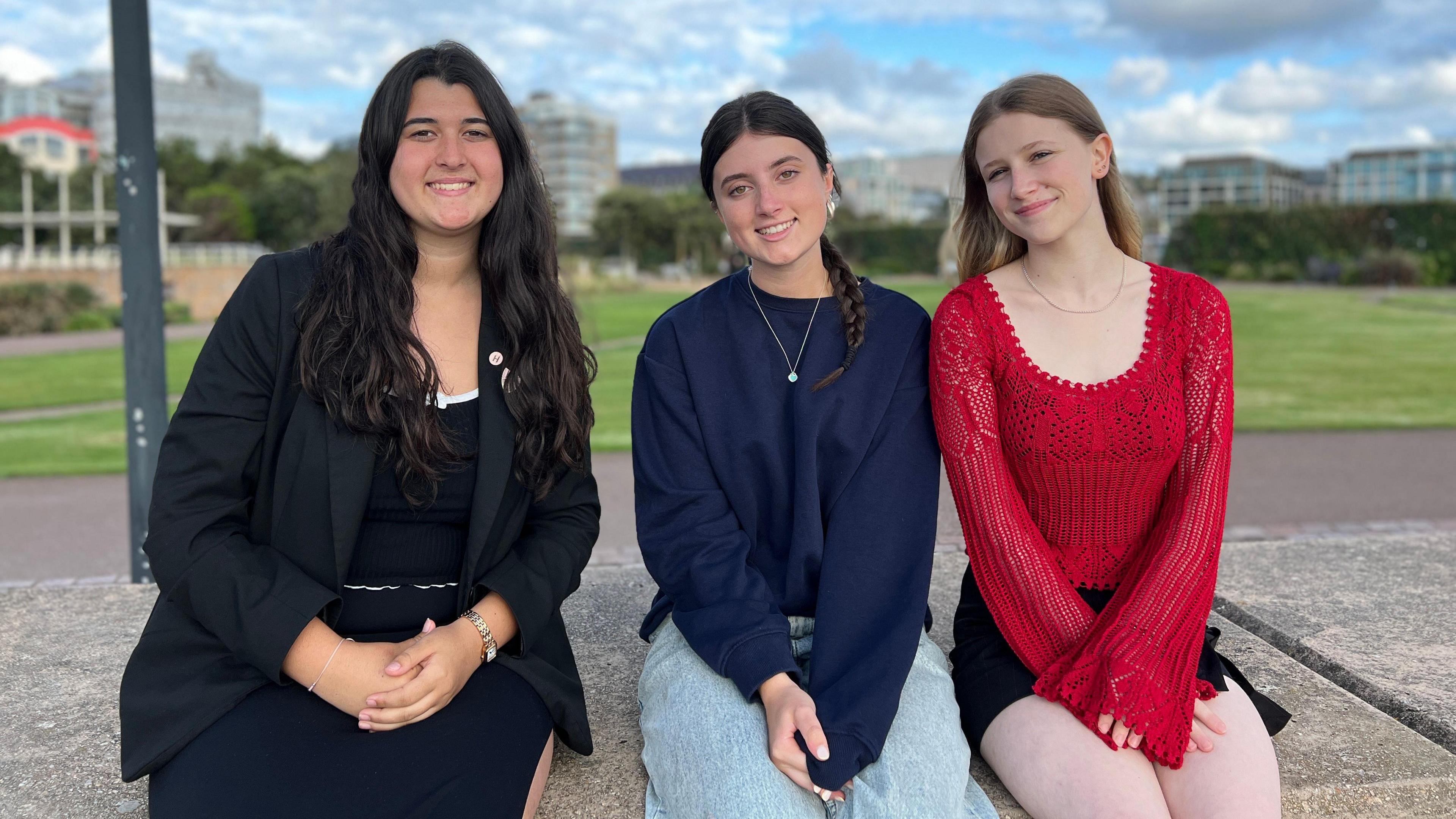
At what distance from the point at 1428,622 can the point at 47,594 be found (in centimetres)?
481

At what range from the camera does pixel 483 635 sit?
2400 millimetres

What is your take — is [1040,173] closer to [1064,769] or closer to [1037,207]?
[1037,207]

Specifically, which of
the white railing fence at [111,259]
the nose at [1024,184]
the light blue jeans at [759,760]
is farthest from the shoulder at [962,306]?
the white railing fence at [111,259]

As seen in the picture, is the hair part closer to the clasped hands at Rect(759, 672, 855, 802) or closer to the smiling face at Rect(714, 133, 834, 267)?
the smiling face at Rect(714, 133, 834, 267)

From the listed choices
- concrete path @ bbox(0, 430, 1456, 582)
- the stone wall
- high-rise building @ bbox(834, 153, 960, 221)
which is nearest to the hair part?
concrete path @ bbox(0, 430, 1456, 582)

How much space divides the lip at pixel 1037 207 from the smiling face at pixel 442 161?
1296 millimetres

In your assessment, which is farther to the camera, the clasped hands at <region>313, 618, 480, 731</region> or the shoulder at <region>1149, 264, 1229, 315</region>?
the shoulder at <region>1149, 264, 1229, 315</region>

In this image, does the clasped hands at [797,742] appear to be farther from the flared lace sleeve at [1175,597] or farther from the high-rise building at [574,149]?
the high-rise building at [574,149]

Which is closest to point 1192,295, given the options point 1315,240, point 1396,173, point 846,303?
point 846,303

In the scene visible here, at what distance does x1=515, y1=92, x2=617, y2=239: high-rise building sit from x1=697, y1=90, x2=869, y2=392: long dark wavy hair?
122595mm

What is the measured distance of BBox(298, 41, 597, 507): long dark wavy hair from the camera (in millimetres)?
2395

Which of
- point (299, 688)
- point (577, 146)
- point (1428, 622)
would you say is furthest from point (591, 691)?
point (577, 146)

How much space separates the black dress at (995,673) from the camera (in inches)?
98.3

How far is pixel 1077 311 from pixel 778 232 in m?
0.78
